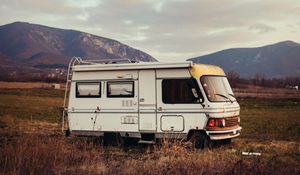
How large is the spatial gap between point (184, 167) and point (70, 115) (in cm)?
698

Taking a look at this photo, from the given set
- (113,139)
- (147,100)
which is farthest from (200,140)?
(113,139)

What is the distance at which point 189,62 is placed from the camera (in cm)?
1217

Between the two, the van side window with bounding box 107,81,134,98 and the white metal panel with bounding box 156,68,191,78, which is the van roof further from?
the van side window with bounding box 107,81,134,98

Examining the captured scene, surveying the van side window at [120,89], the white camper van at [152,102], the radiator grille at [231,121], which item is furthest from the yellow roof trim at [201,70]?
the van side window at [120,89]

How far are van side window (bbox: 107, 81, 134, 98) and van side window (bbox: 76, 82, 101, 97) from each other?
0.40m

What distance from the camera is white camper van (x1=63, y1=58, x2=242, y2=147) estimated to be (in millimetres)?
11961

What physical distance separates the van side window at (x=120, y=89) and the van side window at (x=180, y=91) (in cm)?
111

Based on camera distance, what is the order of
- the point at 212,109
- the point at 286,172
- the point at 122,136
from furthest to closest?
1. the point at 122,136
2. the point at 212,109
3. the point at 286,172

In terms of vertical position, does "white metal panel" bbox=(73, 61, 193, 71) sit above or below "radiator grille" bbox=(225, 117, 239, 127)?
above

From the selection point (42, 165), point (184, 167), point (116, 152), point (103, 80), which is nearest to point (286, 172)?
point (184, 167)

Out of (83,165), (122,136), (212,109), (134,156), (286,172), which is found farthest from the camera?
(122,136)

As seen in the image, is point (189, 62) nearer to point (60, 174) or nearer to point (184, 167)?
point (184, 167)

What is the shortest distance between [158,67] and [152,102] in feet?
3.50

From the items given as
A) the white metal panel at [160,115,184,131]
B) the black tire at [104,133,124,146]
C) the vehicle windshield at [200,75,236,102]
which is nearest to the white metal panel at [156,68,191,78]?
the vehicle windshield at [200,75,236,102]
